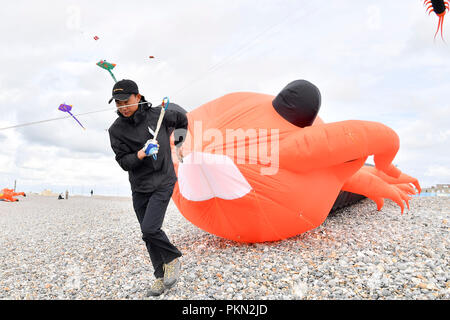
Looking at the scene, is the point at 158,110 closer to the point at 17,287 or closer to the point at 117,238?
the point at 17,287

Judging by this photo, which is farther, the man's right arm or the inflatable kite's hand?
the man's right arm

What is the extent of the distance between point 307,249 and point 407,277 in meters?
1.41

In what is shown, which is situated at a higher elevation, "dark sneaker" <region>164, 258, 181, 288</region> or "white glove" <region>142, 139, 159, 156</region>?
"white glove" <region>142, 139, 159, 156</region>

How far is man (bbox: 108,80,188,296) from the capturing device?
146 inches

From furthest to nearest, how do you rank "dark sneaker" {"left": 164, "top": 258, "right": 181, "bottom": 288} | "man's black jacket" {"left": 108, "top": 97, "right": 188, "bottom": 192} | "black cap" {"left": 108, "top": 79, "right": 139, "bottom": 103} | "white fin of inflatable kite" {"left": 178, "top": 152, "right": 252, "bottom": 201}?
1. "white fin of inflatable kite" {"left": 178, "top": 152, "right": 252, "bottom": 201}
2. "dark sneaker" {"left": 164, "top": 258, "right": 181, "bottom": 288}
3. "man's black jacket" {"left": 108, "top": 97, "right": 188, "bottom": 192}
4. "black cap" {"left": 108, "top": 79, "right": 139, "bottom": 103}

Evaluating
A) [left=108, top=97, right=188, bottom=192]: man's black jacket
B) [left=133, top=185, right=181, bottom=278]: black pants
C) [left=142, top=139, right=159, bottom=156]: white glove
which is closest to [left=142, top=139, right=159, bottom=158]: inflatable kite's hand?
[left=142, top=139, right=159, bottom=156]: white glove

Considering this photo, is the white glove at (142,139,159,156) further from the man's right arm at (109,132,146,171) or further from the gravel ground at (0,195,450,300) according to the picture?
the gravel ground at (0,195,450,300)

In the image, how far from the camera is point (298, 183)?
4730mm

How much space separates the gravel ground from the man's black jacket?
56.3 inches

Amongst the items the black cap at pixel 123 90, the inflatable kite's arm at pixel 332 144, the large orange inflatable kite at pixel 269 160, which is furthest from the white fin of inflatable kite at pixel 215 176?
the black cap at pixel 123 90

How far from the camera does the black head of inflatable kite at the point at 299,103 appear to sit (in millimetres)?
4809

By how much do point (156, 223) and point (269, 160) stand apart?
5.87ft

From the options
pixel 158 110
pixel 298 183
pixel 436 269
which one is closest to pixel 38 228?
pixel 158 110

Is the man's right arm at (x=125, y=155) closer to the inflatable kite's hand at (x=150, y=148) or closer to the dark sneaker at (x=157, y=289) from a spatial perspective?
the inflatable kite's hand at (x=150, y=148)
